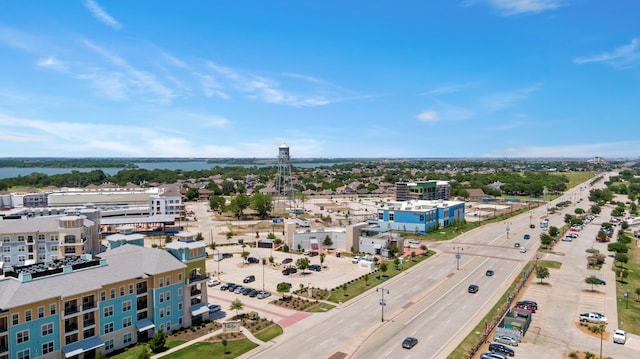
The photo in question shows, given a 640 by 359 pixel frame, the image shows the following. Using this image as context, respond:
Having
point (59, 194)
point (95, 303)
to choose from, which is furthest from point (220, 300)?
point (59, 194)

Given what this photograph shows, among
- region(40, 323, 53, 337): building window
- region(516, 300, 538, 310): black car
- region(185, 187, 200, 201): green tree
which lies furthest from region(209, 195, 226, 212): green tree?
region(516, 300, 538, 310): black car

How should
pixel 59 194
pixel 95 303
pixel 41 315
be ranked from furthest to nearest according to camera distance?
pixel 59 194 < pixel 95 303 < pixel 41 315

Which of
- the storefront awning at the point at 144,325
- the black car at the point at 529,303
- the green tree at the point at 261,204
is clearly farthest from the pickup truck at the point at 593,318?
the green tree at the point at 261,204

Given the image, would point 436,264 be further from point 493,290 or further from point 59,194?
point 59,194

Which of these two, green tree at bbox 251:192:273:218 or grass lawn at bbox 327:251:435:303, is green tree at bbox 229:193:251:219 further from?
grass lawn at bbox 327:251:435:303

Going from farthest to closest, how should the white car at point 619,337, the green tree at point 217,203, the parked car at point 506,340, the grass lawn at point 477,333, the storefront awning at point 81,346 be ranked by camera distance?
1. the green tree at point 217,203
2. the white car at point 619,337
3. the parked car at point 506,340
4. the grass lawn at point 477,333
5. the storefront awning at point 81,346

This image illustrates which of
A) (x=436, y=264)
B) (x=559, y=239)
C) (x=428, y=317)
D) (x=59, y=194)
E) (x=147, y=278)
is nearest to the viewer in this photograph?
(x=147, y=278)

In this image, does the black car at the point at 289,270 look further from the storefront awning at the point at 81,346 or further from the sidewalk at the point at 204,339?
the storefront awning at the point at 81,346

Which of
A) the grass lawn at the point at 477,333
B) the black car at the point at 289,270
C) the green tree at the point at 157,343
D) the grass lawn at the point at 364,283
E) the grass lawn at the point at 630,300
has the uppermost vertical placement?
the green tree at the point at 157,343
